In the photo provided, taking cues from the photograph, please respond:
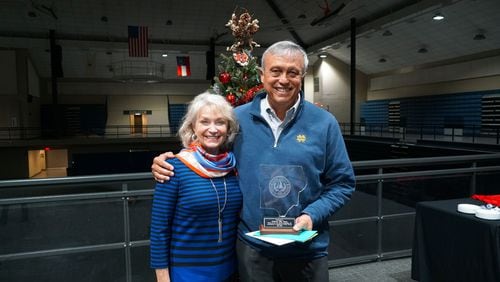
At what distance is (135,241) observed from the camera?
2.82 metres

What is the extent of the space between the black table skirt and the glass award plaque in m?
1.42

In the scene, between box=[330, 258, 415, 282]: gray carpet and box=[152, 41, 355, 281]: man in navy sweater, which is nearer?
box=[152, 41, 355, 281]: man in navy sweater

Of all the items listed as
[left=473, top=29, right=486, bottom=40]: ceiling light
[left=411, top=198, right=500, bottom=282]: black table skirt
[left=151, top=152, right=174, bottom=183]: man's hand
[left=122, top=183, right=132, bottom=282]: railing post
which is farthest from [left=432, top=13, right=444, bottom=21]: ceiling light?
[left=151, top=152, right=174, bottom=183]: man's hand

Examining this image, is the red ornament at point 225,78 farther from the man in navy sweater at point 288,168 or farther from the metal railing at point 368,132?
the metal railing at point 368,132

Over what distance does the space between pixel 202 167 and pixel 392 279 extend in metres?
2.44

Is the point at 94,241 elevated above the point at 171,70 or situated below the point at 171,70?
below

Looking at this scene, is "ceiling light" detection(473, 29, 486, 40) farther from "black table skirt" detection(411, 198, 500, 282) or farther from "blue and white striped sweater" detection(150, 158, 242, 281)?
"blue and white striped sweater" detection(150, 158, 242, 281)

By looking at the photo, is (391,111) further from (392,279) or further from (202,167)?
(202,167)

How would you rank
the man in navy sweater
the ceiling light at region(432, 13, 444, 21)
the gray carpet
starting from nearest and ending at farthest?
the man in navy sweater, the gray carpet, the ceiling light at region(432, 13, 444, 21)

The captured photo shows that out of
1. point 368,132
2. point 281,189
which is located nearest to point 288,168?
point 281,189

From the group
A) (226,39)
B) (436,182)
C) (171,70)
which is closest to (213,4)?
(226,39)

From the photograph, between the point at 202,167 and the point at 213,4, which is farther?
the point at 213,4

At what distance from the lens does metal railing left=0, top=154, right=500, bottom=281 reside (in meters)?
2.52

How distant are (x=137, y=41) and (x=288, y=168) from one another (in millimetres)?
14308
